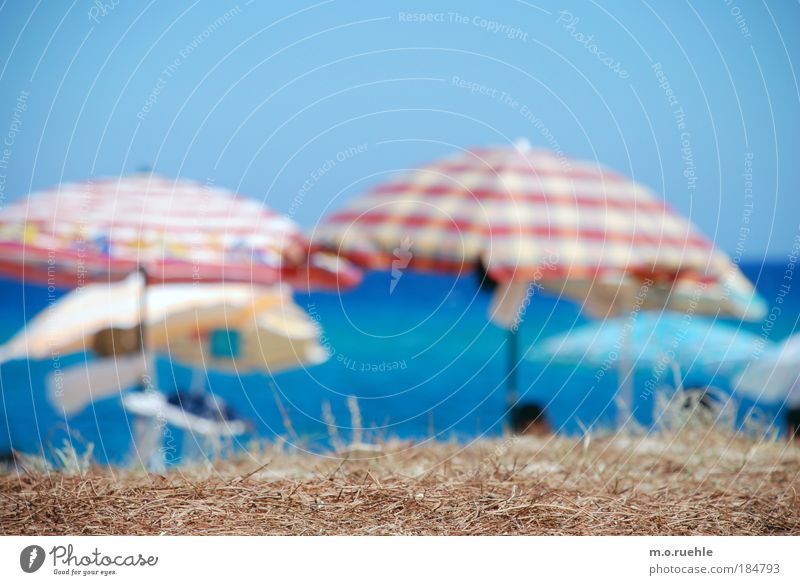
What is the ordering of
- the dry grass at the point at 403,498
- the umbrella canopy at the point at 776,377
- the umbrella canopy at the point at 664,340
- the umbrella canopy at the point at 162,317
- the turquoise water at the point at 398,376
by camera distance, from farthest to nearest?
the turquoise water at the point at 398,376 < the umbrella canopy at the point at 664,340 < the umbrella canopy at the point at 162,317 < the umbrella canopy at the point at 776,377 < the dry grass at the point at 403,498

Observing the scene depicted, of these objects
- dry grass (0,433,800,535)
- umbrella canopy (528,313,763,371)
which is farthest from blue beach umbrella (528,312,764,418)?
dry grass (0,433,800,535)

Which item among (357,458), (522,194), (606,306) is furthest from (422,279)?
(357,458)

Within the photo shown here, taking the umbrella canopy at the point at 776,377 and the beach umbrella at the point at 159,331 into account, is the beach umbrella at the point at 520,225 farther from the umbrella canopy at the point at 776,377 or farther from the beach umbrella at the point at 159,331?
the beach umbrella at the point at 159,331

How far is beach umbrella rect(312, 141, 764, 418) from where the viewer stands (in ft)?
18.1

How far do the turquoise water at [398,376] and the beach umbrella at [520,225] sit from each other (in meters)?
5.08

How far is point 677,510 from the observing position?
359 centimetres

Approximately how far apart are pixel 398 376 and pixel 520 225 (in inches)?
489

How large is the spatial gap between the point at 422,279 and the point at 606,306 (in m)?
16.4

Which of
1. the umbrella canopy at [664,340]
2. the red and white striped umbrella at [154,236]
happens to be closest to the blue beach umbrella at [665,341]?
the umbrella canopy at [664,340]

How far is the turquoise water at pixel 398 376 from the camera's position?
45.2ft

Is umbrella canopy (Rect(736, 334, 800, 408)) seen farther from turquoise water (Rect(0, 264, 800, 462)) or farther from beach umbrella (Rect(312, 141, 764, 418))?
turquoise water (Rect(0, 264, 800, 462))

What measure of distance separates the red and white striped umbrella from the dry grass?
1663 mm

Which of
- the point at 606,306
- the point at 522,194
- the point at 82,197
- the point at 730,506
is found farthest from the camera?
the point at 606,306
